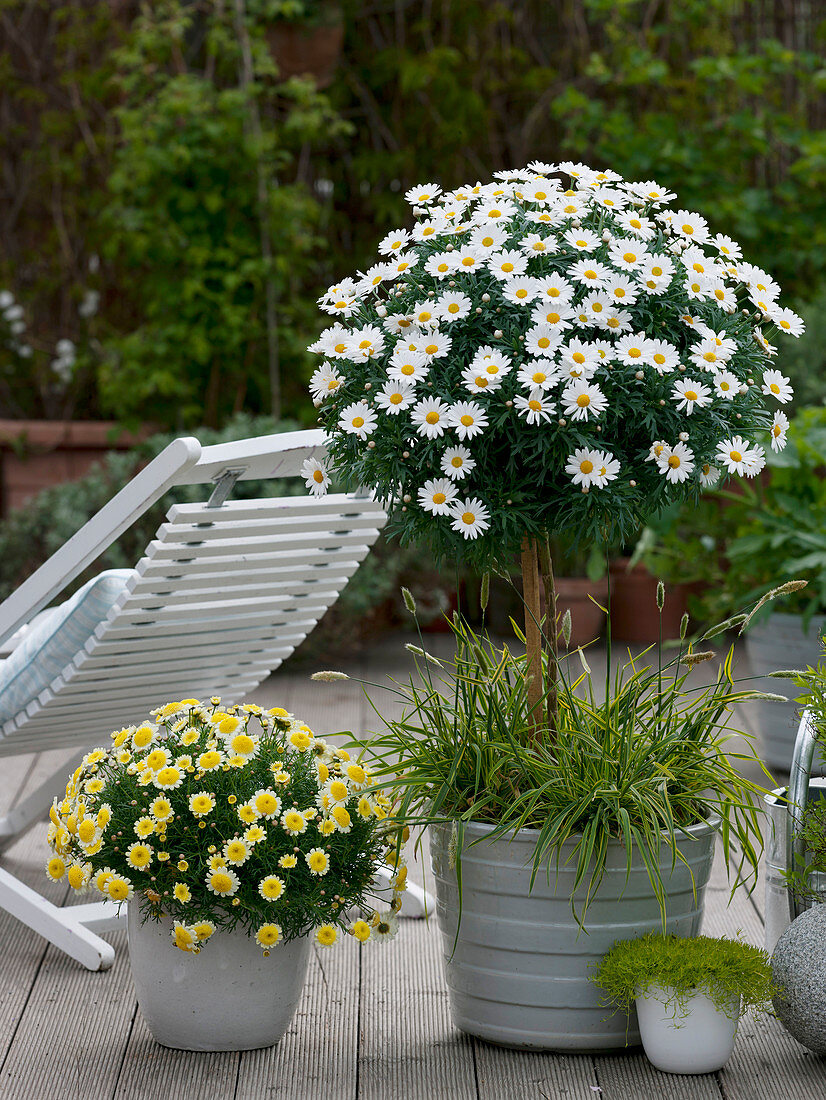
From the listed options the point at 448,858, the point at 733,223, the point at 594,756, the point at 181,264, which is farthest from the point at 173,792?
the point at 733,223

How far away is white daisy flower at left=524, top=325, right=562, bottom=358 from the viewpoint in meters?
1.67

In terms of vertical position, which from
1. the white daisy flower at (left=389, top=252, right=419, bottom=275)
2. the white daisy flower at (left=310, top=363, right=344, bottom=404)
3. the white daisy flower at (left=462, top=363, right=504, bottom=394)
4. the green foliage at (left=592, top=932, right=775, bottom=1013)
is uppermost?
the white daisy flower at (left=389, top=252, right=419, bottom=275)

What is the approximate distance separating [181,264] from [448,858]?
373 centimetres

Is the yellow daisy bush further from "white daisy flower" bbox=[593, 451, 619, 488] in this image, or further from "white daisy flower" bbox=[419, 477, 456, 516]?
"white daisy flower" bbox=[593, 451, 619, 488]

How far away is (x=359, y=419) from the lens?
176 cm

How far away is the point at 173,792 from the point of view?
6.06 feet

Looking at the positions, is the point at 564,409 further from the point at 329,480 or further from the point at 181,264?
the point at 181,264

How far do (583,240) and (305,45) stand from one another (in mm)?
3963

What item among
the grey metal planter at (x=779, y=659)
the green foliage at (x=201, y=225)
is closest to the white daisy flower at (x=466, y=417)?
the grey metal planter at (x=779, y=659)

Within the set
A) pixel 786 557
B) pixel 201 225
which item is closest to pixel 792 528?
pixel 786 557

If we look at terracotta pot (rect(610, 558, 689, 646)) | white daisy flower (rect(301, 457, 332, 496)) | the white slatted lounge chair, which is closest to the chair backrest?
the white slatted lounge chair

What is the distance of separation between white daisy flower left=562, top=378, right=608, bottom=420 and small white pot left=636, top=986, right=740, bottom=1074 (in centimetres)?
76

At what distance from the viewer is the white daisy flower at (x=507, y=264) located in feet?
5.61

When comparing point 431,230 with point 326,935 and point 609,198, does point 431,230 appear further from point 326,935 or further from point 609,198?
point 326,935
